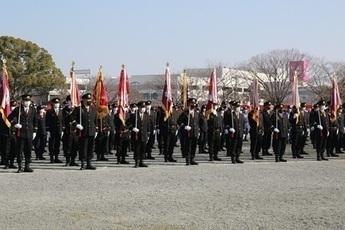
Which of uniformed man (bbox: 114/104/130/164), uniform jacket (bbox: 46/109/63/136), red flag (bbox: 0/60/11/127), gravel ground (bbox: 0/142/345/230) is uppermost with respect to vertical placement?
red flag (bbox: 0/60/11/127)

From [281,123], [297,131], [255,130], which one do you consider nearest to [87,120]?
[255,130]

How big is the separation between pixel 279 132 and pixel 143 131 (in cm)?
449

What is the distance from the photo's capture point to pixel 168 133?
1641 cm

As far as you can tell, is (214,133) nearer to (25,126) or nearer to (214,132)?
(214,132)

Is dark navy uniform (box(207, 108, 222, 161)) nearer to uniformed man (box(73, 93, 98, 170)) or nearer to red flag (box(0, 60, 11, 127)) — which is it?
uniformed man (box(73, 93, 98, 170))

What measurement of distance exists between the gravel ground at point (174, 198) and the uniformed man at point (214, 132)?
94.2 inches

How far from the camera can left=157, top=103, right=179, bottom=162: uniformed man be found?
1619cm

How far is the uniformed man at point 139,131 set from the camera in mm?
14430

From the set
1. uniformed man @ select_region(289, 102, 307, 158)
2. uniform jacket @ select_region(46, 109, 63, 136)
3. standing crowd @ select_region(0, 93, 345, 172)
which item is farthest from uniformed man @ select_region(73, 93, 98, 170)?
uniformed man @ select_region(289, 102, 307, 158)

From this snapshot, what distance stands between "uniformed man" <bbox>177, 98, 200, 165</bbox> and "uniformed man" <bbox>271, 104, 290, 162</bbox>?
2.56 meters

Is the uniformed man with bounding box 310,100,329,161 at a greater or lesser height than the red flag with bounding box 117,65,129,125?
lesser

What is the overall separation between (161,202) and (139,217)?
4.09 feet

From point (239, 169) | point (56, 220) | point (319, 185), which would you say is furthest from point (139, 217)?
point (239, 169)

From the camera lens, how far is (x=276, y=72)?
49.6 meters
